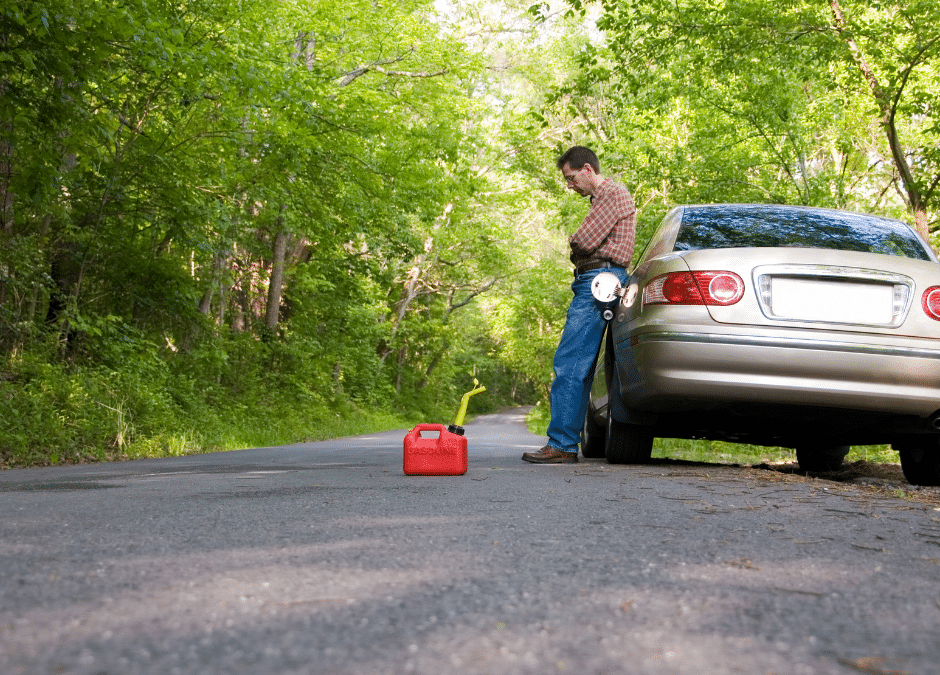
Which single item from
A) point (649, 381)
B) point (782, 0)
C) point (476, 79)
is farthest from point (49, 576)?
point (476, 79)

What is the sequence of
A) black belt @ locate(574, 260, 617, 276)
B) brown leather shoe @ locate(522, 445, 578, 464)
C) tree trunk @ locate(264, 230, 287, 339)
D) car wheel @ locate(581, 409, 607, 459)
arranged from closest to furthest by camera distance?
black belt @ locate(574, 260, 617, 276) < brown leather shoe @ locate(522, 445, 578, 464) < car wheel @ locate(581, 409, 607, 459) < tree trunk @ locate(264, 230, 287, 339)

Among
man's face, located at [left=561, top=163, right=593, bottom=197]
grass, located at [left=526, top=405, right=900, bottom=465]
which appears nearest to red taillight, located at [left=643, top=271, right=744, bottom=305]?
man's face, located at [left=561, top=163, right=593, bottom=197]

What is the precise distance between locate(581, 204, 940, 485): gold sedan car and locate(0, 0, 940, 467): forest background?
18.6ft

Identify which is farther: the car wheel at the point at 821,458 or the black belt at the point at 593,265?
the car wheel at the point at 821,458

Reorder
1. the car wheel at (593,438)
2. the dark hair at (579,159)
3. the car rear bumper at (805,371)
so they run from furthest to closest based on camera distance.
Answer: the car wheel at (593,438) → the dark hair at (579,159) → the car rear bumper at (805,371)

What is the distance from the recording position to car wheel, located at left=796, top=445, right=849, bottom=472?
8.58 meters

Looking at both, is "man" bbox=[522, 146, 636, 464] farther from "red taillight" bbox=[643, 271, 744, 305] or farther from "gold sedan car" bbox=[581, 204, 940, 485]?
"red taillight" bbox=[643, 271, 744, 305]

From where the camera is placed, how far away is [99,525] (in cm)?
366

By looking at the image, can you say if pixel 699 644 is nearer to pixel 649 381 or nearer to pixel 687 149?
pixel 649 381

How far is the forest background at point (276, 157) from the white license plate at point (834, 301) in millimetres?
6257

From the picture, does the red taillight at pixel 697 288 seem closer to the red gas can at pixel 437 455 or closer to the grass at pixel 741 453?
the red gas can at pixel 437 455

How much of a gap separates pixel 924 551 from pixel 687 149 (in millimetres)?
15701

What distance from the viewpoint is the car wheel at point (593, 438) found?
8.12m

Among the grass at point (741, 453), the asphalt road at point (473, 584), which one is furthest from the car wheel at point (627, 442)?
the grass at point (741, 453)
